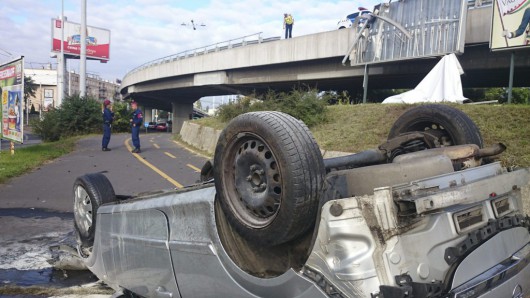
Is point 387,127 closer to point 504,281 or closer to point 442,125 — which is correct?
point 442,125

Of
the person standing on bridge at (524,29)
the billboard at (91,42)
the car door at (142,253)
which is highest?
the billboard at (91,42)

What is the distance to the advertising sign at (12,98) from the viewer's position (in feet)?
47.2

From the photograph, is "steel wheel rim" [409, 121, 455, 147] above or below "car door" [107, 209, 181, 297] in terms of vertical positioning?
above

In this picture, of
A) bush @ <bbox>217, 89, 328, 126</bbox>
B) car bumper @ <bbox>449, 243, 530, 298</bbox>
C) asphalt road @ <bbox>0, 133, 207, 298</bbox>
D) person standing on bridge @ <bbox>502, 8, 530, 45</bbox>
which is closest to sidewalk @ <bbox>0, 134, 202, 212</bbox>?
asphalt road @ <bbox>0, 133, 207, 298</bbox>

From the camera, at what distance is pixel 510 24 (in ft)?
41.8

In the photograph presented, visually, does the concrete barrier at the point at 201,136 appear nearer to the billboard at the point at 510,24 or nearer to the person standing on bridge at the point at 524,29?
the billboard at the point at 510,24

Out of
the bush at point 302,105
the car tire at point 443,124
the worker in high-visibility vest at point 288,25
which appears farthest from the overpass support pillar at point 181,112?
the car tire at point 443,124

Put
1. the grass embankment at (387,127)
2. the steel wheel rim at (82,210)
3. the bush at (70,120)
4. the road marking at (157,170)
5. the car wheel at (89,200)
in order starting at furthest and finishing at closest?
the bush at (70,120)
the road marking at (157,170)
the grass embankment at (387,127)
the steel wheel rim at (82,210)
the car wheel at (89,200)

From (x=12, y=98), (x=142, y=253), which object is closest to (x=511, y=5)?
(x=142, y=253)

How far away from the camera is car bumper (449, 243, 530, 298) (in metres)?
2.12

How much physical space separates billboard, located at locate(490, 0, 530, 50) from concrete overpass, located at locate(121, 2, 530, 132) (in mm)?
5126

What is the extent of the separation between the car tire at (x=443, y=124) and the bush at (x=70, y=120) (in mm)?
27336

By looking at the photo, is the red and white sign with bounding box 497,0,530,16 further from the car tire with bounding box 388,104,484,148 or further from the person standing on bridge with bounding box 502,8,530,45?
the car tire with bounding box 388,104,484,148

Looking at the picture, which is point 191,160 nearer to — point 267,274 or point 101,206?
point 101,206
